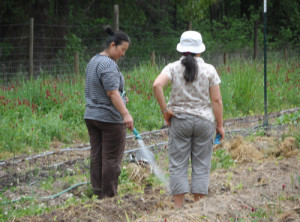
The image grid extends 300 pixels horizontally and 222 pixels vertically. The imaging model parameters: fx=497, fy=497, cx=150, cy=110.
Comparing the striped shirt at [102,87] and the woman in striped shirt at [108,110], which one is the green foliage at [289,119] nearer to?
the woman in striped shirt at [108,110]

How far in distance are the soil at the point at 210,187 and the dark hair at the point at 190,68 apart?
3.54ft

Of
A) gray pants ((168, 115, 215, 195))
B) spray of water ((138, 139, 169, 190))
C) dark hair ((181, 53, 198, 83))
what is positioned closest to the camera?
dark hair ((181, 53, 198, 83))

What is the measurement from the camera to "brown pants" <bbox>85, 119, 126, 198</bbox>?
5070 millimetres

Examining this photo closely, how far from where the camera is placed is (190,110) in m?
4.54

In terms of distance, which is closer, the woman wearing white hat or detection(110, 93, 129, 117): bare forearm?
the woman wearing white hat

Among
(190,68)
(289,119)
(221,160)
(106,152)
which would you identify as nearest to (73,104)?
(221,160)

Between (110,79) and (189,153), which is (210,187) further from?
(110,79)

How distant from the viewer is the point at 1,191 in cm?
564

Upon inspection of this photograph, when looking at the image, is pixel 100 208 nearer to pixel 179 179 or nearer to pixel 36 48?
pixel 179 179

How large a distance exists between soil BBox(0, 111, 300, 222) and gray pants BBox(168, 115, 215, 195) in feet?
0.84

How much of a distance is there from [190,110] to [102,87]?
3.22 ft

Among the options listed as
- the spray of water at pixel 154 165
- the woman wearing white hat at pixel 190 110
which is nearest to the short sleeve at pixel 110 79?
the woman wearing white hat at pixel 190 110

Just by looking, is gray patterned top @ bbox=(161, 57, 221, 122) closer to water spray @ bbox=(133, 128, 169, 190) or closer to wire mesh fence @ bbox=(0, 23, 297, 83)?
water spray @ bbox=(133, 128, 169, 190)

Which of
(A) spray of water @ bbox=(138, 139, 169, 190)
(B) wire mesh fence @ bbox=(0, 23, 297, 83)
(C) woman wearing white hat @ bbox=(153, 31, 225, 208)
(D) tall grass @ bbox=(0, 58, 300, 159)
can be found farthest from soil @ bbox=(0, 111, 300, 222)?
(B) wire mesh fence @ bbox=(0, 23, 297, 83)
